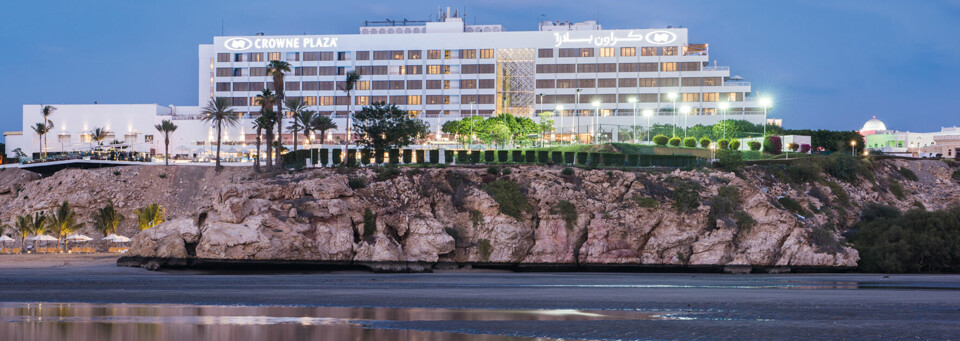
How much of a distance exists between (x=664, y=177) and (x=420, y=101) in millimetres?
87964

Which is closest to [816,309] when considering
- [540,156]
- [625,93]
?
[540,156]

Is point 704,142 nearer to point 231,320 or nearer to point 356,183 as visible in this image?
point 356,183

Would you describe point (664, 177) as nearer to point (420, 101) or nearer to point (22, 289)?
point (22, 289)

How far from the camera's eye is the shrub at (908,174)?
308 feet

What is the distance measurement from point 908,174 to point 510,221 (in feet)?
181

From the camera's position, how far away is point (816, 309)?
1220 inches

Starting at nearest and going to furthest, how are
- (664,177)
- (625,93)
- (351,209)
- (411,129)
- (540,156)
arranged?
1. (351,209)
2. (664,177)
3. (540,156)
4. (411,129)
5. (625,93)

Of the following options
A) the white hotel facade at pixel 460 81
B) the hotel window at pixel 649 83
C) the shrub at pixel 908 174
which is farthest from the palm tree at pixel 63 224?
the hotel window at pixel 649 83

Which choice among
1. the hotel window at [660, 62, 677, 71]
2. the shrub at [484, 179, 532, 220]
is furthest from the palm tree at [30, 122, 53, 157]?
the hotel window at [660, 62, 677, 71]

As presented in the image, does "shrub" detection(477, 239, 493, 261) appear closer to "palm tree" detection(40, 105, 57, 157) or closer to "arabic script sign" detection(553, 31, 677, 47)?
"arabic script sign" detection(553, 31, 677, 47)

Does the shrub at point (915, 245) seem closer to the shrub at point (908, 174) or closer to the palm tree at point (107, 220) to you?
the shrub at point (908, 174)

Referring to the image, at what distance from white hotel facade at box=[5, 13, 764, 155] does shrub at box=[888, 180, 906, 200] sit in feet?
188

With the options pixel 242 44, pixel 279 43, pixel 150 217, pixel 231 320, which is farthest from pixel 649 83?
pixel 231 320

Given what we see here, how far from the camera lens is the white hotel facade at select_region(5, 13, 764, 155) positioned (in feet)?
491
